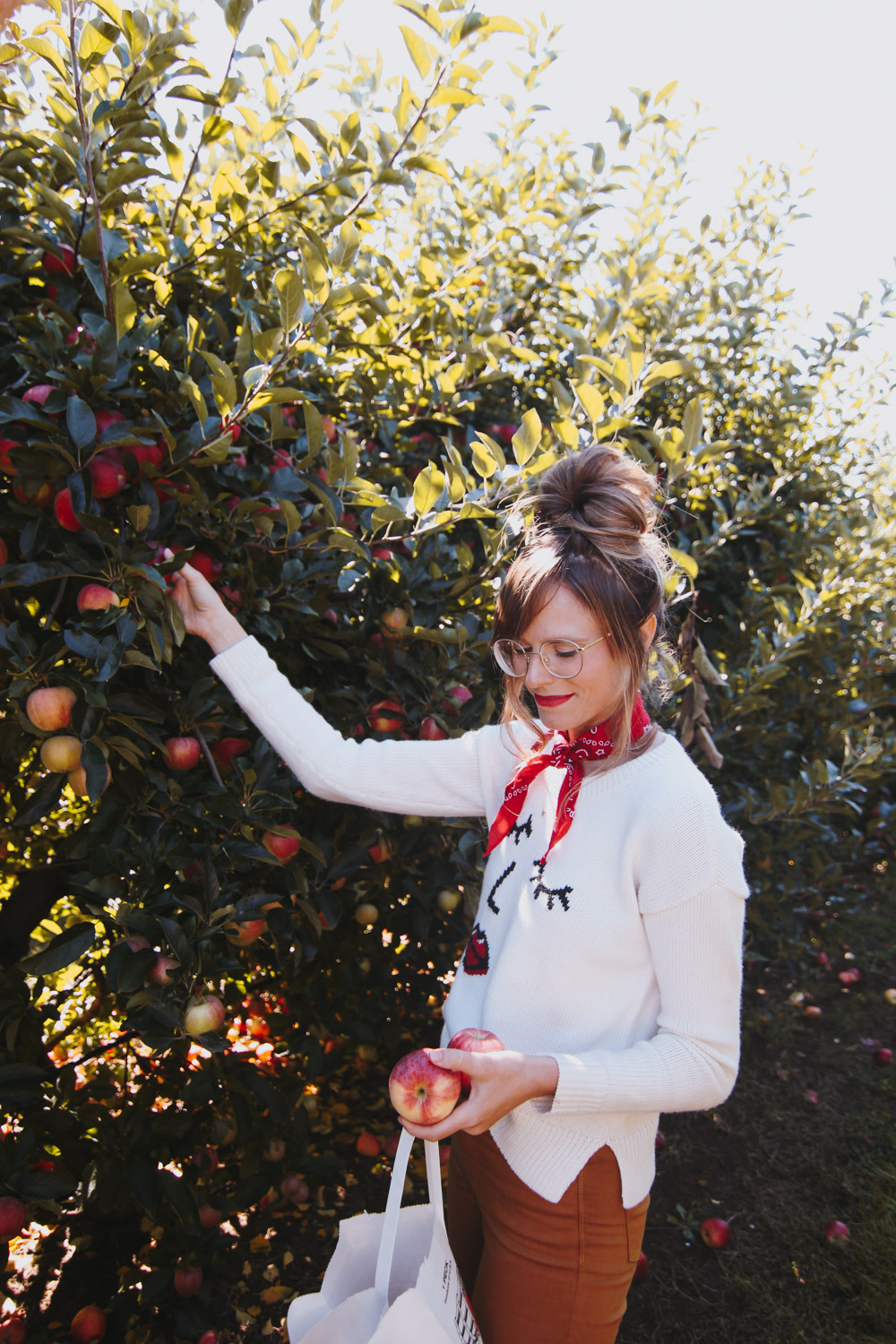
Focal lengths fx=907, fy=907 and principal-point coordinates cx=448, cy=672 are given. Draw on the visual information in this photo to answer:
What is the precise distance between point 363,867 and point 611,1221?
2.48 ft

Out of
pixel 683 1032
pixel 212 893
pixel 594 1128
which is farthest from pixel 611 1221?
pixel 212 893

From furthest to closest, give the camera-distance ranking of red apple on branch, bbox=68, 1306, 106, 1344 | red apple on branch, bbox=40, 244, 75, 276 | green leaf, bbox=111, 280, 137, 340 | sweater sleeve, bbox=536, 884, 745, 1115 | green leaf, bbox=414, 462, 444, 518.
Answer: red apple on branch, bbox=68, 1306, 106, 1344 < red apple on branch, bbox=40, 244, 75, 276 < green leaf, bbox=414, 462, 444, 518 < green leaf, bbox=111, 280, 137, 340 < sweater sleeve, bbox=536, 884, 745, 1115

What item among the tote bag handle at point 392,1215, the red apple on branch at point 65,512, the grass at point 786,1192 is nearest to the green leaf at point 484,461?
the red apple on branch at point 65,512

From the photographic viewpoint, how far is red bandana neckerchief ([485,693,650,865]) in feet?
4.16

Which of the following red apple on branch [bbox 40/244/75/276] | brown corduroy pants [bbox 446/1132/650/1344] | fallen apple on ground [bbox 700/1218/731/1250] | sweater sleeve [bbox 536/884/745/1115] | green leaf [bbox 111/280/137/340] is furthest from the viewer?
fallen apple on ground [bbox 700/1218/731/1250]

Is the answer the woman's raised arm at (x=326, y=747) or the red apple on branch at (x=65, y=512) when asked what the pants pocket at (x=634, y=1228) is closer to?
the woman's raised arm at (x=326, y=747)

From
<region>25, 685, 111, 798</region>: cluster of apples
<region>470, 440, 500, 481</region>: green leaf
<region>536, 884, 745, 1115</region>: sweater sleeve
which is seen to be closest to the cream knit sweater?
<region>536, 884, 745, 1115</region>: sweater sleeve

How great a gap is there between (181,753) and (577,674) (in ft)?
2.12

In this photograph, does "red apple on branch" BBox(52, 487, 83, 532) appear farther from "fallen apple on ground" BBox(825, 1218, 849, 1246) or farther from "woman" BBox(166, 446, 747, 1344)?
"fallen apple on ground" BBox(825, 1218, 849, 1246)

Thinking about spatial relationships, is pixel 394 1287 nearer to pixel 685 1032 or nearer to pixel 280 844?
pixel 685 1032

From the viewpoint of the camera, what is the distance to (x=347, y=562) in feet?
5.56

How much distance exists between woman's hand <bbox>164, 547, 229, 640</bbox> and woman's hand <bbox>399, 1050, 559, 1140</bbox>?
2.41 feet

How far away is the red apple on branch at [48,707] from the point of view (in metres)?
1.22

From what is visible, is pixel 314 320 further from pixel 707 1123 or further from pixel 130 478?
pixel 707 1123
